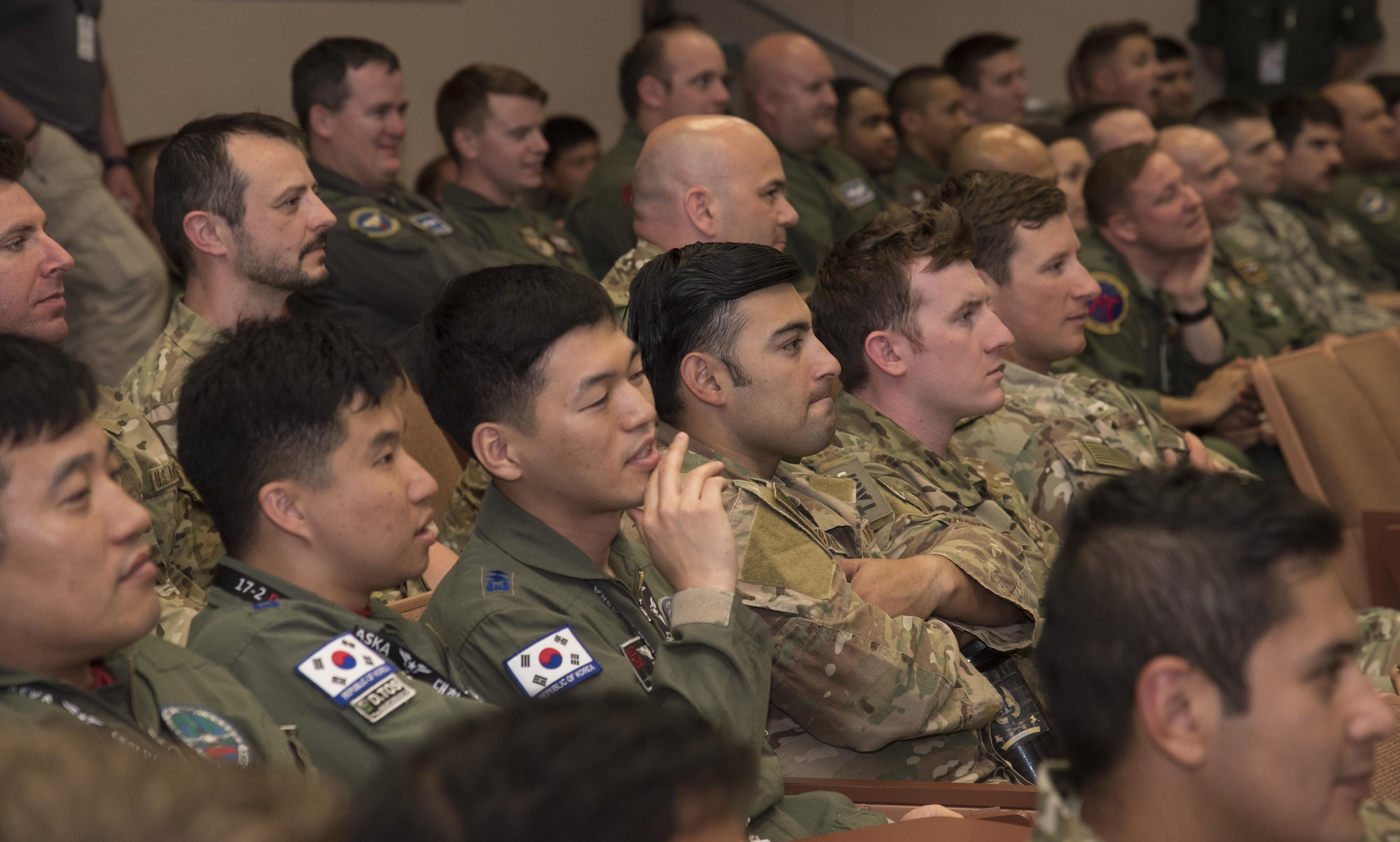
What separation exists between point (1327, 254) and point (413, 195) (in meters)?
3.80

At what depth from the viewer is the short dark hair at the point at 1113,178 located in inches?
170

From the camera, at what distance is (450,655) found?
1701mm

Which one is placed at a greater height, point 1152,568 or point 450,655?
point 1152,568

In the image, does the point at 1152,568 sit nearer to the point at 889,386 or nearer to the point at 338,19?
the point at 889,386

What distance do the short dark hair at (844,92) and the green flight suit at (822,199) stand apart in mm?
390

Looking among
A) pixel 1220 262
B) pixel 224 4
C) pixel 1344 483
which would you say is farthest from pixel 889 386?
pixel 224 4

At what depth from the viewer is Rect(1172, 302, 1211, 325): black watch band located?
4.47 m

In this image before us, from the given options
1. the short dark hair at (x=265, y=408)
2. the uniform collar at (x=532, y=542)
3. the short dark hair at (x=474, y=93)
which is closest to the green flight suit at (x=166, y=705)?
the short dark hair at (x=265, y=408)

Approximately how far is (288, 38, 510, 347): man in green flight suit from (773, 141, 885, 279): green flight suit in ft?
4.21

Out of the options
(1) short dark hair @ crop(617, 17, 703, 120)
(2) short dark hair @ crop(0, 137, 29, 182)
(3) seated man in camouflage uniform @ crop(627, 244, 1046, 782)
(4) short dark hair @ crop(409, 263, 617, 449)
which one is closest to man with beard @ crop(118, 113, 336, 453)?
(2) short dark hair @ crop(0, 137, 29, 182)

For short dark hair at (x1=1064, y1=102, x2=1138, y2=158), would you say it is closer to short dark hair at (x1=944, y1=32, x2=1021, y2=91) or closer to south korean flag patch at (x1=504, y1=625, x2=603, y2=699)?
short dark hair at (x1=944, y1=32, x2=1021, y2=91)

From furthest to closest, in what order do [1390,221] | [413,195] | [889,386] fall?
[1390,221] → [413,195] → [889,386]

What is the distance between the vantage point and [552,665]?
162cm

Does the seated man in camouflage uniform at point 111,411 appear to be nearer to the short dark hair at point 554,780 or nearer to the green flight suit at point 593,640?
the green flight suit at point 593,640
